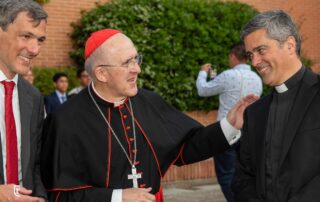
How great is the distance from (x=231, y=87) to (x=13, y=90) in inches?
157

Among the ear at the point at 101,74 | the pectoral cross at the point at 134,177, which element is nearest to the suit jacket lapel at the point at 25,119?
the ear at the point at 101,74

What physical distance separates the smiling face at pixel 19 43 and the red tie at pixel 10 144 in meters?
0.16

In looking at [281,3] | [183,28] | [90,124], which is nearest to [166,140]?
[90,124]

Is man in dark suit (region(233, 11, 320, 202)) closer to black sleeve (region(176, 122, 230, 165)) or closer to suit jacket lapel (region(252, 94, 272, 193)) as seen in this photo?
suit jacket lapel (region(252, 94, 272, 193))

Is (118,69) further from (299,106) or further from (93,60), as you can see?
(299,106)

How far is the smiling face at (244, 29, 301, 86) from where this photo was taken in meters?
3.42

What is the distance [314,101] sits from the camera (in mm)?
3338

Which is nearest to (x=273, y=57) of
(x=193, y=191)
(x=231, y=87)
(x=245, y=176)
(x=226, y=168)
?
(x=245, y=176)

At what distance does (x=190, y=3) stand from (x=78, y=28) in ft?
8.22

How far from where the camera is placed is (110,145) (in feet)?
13.0

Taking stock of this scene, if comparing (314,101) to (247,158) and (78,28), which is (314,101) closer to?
(247,158)

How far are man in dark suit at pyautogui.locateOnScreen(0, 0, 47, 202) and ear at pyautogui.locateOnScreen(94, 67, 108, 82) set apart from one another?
536mm

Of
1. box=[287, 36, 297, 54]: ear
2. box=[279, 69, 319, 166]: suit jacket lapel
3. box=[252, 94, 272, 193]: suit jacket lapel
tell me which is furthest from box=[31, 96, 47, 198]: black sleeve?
Result: box=[287, 36, 297, 54]: ear

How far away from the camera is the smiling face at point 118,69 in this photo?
3.92 metres
